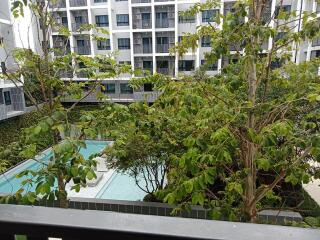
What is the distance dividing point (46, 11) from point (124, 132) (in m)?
1.84

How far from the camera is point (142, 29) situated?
54.7ft

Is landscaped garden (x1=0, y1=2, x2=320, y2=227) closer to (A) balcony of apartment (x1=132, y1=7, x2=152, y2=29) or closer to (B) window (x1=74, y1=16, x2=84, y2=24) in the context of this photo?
(A) balcony of apartment (x1=132, y1=7, x2=152, y2=29)

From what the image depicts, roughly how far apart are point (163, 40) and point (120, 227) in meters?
17.1

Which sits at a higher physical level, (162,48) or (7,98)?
(162,48)

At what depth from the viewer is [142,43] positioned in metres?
17.1

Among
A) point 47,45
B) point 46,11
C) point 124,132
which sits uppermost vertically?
point 46,11

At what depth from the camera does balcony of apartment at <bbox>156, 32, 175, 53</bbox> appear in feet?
54.4

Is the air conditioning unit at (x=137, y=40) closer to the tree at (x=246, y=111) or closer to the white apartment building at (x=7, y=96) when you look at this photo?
the white apartment building at (x=7, y=96)

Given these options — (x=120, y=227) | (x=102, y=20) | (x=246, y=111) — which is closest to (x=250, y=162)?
(x=246, y=111)

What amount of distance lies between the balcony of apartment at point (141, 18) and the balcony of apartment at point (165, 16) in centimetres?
54

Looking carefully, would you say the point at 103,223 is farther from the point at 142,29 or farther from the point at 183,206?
the point at 142,29

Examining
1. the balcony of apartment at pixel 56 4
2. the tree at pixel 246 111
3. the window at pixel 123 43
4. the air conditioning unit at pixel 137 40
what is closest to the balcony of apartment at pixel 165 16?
the air conditioning unit at pixel 137 40

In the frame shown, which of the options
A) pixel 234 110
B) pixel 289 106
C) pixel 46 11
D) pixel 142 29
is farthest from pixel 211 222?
pixel 142 29

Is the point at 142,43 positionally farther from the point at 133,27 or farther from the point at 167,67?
the point at 167,67
